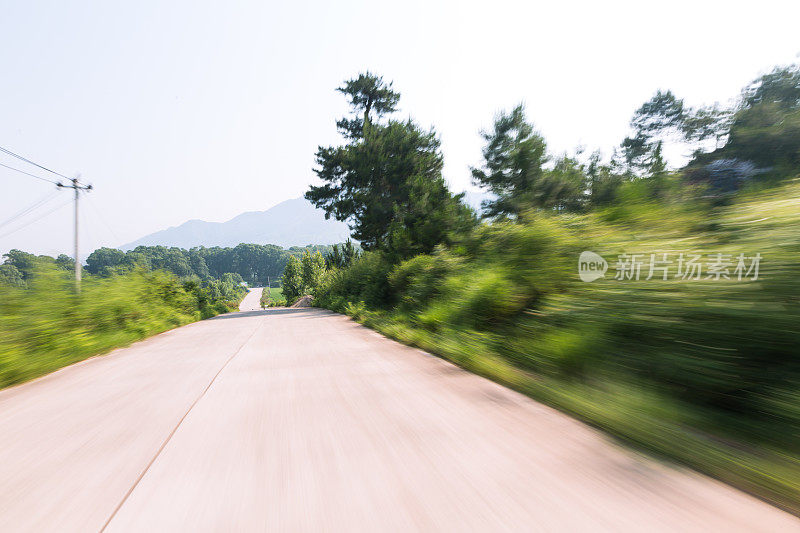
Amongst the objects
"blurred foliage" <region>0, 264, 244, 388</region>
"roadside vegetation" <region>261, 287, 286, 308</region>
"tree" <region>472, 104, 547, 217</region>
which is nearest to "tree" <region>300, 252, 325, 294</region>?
"roadside vegetation" <region>261, 287, 286, 308</region>

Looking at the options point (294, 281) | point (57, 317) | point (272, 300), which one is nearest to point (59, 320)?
point (57, 317)

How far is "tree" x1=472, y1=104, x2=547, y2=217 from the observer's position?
2114 centimetres

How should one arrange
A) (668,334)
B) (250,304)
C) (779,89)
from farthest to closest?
(250,304), (779,89), (668,334)

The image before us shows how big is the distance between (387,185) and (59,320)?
17024mm

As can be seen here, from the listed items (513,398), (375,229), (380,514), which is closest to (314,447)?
(380,514)

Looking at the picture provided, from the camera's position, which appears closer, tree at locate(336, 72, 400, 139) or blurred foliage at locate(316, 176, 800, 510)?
blurred foliage at locate(316, 176, 800, 510)

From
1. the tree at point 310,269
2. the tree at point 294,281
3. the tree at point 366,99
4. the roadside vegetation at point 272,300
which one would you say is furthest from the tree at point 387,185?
the roadside vegetation at point 272,300

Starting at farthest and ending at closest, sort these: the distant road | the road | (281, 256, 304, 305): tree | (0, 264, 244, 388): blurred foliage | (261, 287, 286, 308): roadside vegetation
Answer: the distant road < (261, 287, 286, 308): roadside vegetation < (281, 256, 304, 305): tree < (0, 264, 244, 388): blurred foliage < the road

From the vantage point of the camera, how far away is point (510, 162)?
2208 centimetres

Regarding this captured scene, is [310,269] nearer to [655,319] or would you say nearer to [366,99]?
[366,99]

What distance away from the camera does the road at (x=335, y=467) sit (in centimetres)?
154

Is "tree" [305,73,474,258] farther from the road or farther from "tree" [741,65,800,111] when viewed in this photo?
"tree" [741,65,800,111]

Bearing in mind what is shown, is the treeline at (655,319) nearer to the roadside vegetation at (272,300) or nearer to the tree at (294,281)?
the tree at (294,281)

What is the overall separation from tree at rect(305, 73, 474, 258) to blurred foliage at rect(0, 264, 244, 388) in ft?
30.1
